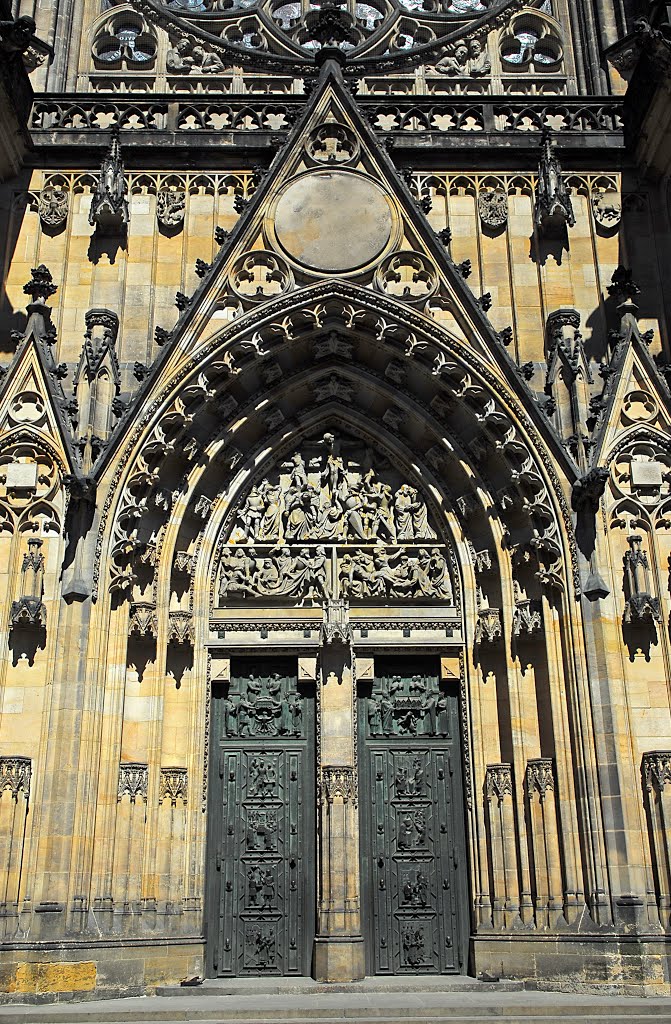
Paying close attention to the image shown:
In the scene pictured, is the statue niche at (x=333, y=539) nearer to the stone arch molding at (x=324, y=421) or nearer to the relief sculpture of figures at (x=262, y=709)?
the stone arch molding at (x=324, y=421)

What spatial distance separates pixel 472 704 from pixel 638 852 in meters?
2.40

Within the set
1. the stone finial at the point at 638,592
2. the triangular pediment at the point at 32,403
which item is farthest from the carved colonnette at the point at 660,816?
the triangular pediment at the point at 32,403

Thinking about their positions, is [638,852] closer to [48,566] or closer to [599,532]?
[599,532]

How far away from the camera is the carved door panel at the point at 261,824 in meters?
11.9

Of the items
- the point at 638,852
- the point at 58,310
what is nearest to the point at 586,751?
the point at 638,852

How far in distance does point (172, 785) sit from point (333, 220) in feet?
21.9

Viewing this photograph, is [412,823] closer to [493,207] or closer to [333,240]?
[333,240]

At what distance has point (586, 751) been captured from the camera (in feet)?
36.7

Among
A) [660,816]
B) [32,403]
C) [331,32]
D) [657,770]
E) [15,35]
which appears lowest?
[660,816]

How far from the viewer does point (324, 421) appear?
546 inches

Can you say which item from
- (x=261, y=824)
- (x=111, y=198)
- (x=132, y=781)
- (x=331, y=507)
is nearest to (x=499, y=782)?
(x=261, y=824)

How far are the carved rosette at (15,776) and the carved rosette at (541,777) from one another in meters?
4.98

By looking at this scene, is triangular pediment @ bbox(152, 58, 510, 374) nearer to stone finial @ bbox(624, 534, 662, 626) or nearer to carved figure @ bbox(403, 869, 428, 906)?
stone finial @ bbox(624, 534, 662, 626)

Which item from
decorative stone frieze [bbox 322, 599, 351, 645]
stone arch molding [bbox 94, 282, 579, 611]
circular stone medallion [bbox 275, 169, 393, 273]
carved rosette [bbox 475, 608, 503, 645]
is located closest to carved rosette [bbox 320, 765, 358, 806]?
decorative stone frieze [bbox 322, 599, 351, 645]
